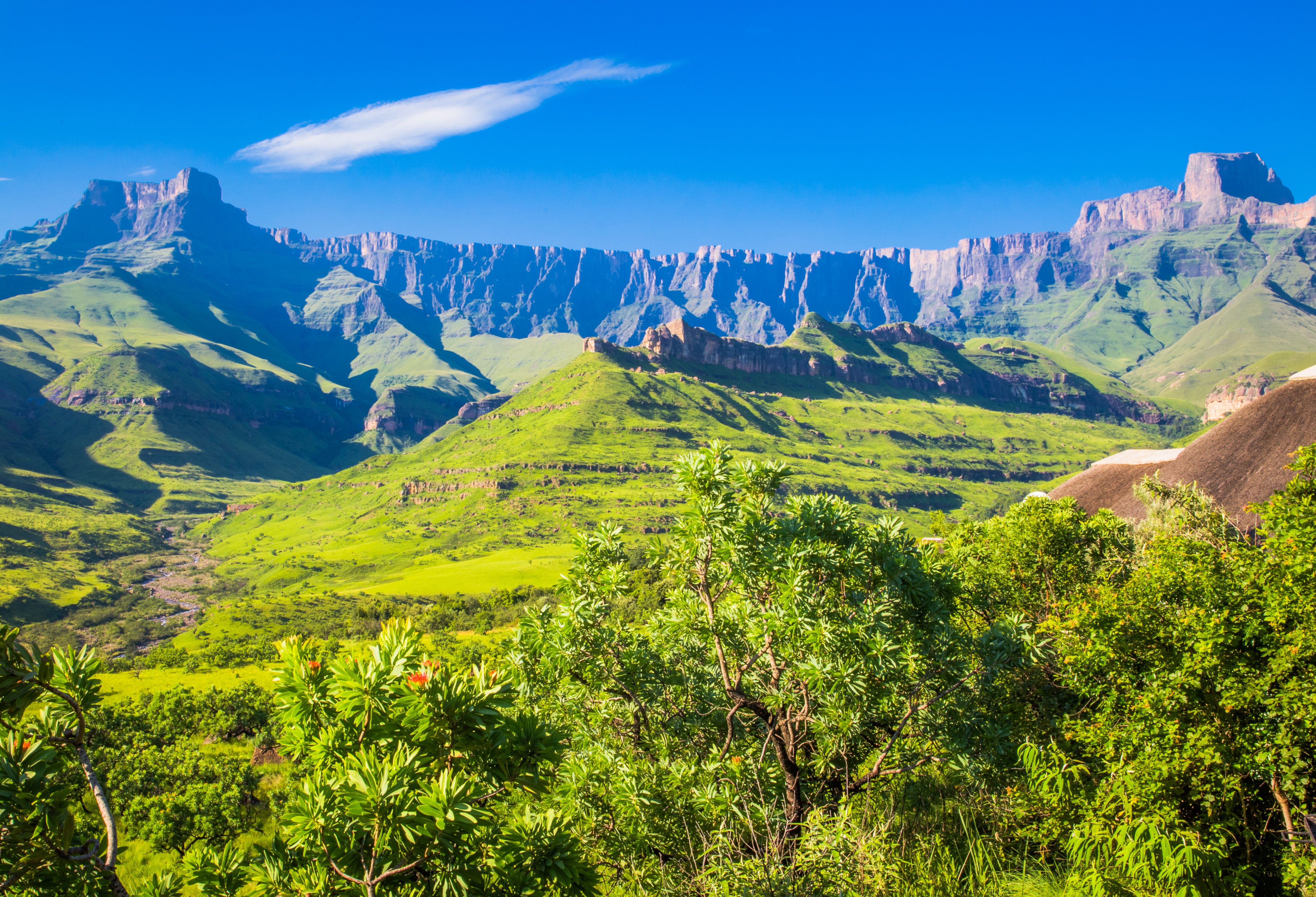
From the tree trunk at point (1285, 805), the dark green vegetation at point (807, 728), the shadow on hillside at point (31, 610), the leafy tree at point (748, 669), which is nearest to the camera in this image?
the dark green vegetation at point (807, 728)

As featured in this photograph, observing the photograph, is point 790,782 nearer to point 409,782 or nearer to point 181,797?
point 409,782

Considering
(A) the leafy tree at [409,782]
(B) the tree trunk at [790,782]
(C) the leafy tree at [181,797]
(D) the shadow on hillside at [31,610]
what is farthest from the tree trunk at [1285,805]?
(D) the shadow on hillside at [31,610]

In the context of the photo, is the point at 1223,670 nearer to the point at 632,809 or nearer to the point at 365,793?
the point at 632,809

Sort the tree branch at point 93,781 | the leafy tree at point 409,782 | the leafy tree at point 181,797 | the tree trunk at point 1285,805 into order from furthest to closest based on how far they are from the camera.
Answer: the leafy tree at point 181,797 < the tree trunk at point 1285,805 < the leafy tree at point 409,782 < the tree branch at point 93,781

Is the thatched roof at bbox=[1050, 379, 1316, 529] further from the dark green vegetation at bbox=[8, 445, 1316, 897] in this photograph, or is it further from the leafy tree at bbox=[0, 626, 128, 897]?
the leafy tree at bbox=[0, 626, 128, 897]

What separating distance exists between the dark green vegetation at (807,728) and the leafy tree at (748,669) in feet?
0.18

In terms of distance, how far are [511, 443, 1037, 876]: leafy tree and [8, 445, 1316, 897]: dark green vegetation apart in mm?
53

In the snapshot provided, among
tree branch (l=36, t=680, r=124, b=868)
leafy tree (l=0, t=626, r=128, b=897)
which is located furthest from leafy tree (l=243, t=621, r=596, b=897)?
leafy tree (l=0, t=626, r=128, b=897)

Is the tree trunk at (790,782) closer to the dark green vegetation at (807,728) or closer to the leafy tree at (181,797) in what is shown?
the dark green vegetation at (807,728)

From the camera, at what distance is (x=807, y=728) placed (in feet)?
32.2

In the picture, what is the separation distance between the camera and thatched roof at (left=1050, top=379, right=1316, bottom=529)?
28141 millimetres

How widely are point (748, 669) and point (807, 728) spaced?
4.44 feet

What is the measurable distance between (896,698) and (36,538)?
238447 mm

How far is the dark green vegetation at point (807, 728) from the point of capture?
5117mm
